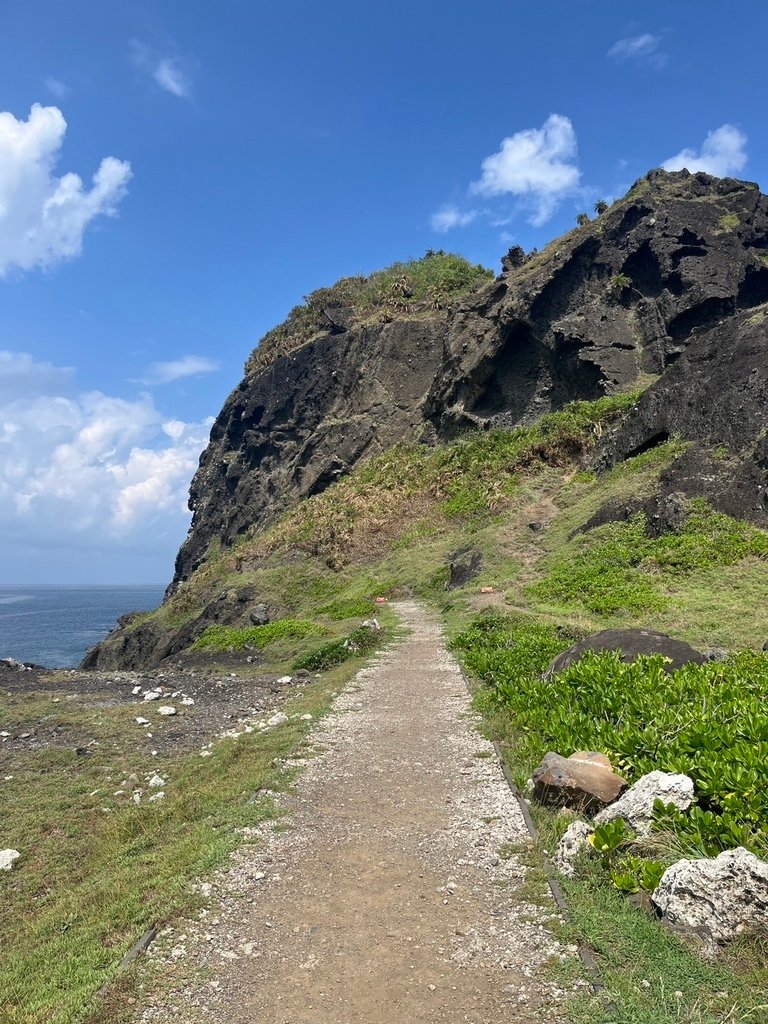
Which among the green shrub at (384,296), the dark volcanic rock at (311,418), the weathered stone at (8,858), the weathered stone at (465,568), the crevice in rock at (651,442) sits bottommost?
the weathered stone at (8,858)

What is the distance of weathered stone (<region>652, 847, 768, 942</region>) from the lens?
4480mm

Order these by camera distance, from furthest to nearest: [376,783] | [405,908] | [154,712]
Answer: [154,712] → [376,783] → [405,908]

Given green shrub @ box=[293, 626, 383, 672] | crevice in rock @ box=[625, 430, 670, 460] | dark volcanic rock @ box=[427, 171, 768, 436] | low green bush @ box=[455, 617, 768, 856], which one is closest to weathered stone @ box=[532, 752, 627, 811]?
low green bush @ box=[455, 617, 768, 856]

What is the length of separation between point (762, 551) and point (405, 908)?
763 inches

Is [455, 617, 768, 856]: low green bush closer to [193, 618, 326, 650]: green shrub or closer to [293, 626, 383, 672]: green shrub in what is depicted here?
[293, 626, 383, 672]: green shrub

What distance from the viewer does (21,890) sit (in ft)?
24.1

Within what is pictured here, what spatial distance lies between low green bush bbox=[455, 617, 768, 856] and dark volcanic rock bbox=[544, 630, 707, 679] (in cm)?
55

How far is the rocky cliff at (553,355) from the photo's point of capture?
91.2 ft

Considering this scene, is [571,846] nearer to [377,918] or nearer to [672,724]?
[377,918]

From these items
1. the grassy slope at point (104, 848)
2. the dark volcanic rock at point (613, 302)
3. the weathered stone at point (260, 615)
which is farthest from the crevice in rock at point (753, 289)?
the grassy slope at point (104, 848)

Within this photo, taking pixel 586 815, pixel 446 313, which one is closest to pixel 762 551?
pixel 586 815

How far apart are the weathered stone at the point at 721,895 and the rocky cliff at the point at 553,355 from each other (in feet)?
67.7

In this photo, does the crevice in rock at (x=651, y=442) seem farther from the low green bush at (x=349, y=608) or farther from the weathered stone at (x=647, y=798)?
the weathered stone at (x=647, y=798)

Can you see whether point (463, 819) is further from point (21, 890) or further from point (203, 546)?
point (203, 546)
